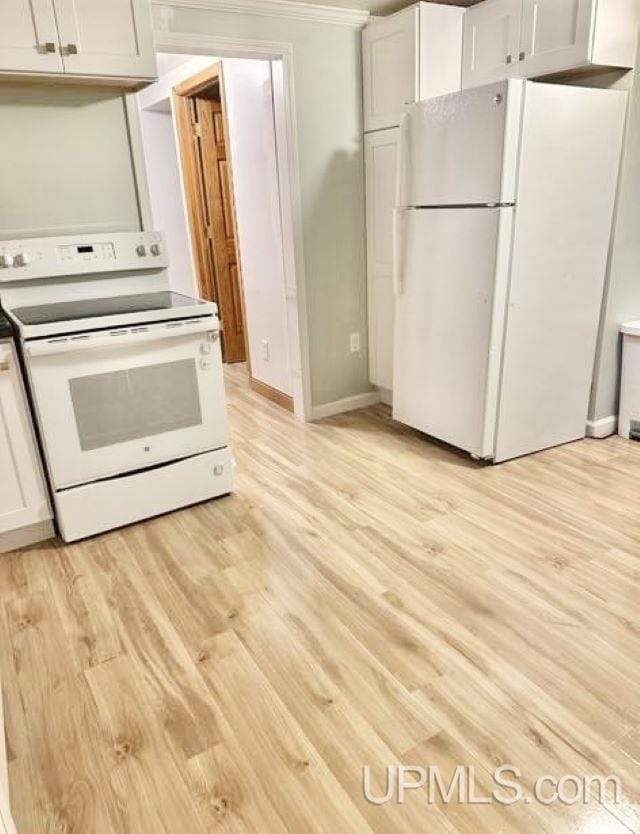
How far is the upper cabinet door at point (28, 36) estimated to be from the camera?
6.81 ft

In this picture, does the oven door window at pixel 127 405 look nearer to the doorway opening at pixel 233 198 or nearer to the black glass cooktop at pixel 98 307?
the black glass cooktop at pixel 98 307

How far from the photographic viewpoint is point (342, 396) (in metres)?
3.76

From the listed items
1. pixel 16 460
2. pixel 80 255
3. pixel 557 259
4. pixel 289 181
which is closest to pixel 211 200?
pixel 289 181

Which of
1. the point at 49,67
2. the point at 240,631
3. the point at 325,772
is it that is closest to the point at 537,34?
the point at 49,67

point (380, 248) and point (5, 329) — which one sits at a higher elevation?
point (380, 248)

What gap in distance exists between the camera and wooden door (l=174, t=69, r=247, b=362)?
14.2 feet

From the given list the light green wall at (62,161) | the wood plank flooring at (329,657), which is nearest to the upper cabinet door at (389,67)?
the light green wall at (62,161)

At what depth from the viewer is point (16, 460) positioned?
2232 mm

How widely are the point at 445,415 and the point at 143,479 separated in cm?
151

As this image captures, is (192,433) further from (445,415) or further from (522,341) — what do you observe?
(522,341)

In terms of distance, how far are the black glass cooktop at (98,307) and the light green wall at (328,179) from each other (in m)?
1.07

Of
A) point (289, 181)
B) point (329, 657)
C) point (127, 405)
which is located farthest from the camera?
point (289, 181)

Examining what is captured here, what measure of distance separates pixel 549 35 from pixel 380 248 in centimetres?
130

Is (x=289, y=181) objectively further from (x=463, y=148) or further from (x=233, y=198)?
(x=463, y=148)
